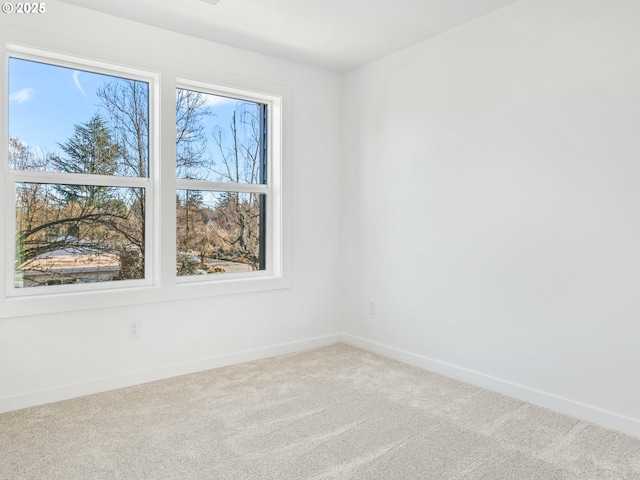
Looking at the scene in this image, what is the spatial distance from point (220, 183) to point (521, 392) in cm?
263

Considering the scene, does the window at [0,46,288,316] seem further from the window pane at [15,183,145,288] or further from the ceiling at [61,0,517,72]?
the ceiling at [61,0,517,72]

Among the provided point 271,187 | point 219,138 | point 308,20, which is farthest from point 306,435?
point 308,20

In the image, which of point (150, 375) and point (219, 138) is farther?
point (219, 138)

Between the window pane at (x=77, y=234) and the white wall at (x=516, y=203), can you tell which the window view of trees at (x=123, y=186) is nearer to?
the window pane at (x=77, y=234)

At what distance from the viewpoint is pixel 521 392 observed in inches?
110

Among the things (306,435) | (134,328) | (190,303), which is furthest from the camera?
(190,303)

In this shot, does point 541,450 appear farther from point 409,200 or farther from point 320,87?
point 320,87

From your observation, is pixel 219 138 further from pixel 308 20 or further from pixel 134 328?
pixel 134 328

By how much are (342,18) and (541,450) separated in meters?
2.81

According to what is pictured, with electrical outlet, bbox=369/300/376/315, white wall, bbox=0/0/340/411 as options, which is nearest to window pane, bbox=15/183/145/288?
white wall, bbox=0/0/340/411

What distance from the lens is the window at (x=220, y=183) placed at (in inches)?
135

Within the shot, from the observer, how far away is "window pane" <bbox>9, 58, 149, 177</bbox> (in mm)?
2802

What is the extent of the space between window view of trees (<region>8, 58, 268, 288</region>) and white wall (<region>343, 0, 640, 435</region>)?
113 cm

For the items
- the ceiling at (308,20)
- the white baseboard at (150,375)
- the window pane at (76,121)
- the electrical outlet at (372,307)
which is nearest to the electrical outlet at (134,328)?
the white baseboard at (150,375)
